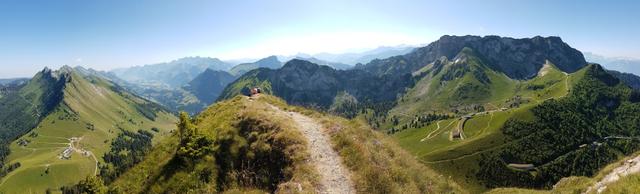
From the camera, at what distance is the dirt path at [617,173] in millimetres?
22078

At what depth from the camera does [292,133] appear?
3581cm

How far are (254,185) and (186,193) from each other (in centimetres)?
759


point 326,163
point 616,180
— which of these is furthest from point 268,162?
point 616,180

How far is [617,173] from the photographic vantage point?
23.5 m

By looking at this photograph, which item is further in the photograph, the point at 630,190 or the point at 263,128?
the point at 263,128

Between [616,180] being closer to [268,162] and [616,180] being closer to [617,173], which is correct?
[617,173]

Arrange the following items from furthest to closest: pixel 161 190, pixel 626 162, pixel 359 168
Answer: pixel 161 190 → pixel 359 168 → pixel 626 162

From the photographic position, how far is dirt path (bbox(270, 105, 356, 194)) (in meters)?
27.1

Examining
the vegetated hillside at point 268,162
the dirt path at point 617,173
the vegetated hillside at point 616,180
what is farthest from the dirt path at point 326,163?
the dirt path at point 617,173

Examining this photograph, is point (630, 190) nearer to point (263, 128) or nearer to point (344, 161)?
point (344, 161)

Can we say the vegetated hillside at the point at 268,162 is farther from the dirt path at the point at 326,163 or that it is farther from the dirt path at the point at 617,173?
the dirt path at the point at 617,173

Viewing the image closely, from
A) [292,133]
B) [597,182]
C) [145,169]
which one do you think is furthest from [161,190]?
[597,182]

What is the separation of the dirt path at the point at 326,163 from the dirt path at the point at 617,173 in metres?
14.7

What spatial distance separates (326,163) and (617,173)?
63.2 ft
